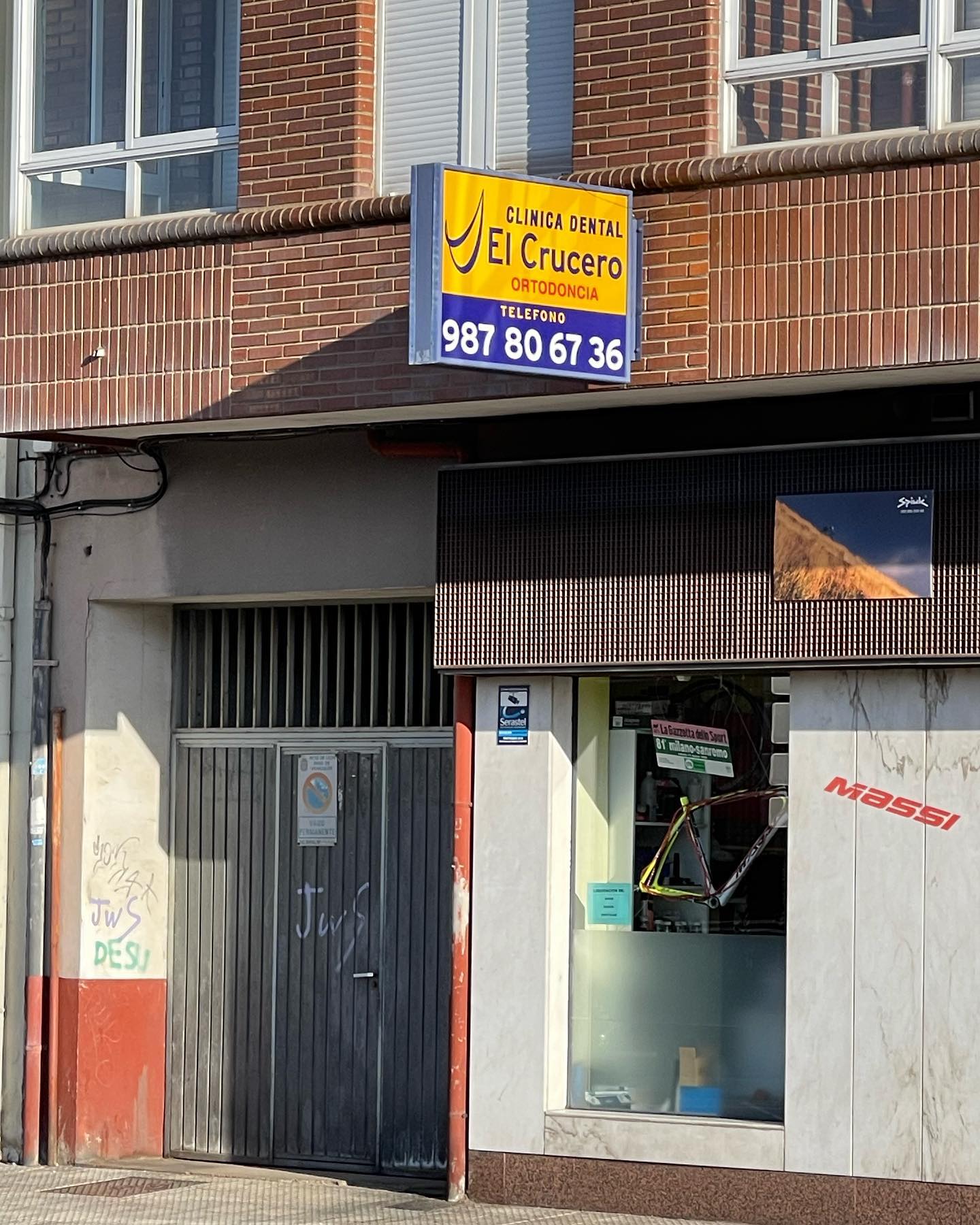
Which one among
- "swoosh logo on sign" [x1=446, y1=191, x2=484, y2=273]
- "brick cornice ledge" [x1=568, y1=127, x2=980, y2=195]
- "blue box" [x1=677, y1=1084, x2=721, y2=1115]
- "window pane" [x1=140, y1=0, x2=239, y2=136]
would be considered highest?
"window pane" [x1=140, y1=0, x2=239, y2=136]

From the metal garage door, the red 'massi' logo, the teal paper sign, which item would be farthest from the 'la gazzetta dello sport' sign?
the metal garage door

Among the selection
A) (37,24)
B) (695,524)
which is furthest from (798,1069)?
(37,24)

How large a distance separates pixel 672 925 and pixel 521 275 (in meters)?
3.41

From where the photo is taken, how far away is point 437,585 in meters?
11.0

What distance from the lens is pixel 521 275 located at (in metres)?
9.34

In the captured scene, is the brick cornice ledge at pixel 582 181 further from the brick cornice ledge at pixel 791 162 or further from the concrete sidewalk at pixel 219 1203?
the concrete sidewalk at pixel 219 1203

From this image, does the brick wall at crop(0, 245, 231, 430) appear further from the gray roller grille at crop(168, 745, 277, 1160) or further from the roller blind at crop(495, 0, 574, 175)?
the gray roller grille at crop(168, 745, 277, 1160)

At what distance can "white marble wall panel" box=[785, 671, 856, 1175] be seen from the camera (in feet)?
32.5

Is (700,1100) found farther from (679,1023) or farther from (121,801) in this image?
(121,801)

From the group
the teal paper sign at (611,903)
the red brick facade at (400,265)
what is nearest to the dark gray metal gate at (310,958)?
the teal paper sign at (611,903)

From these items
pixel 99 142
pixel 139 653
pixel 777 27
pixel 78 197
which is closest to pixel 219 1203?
pixel 139 653

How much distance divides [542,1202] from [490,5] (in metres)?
6.00

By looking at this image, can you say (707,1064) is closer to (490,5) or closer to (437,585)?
(437,585)

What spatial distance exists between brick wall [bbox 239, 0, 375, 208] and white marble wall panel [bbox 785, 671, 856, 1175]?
3517 millimetres
